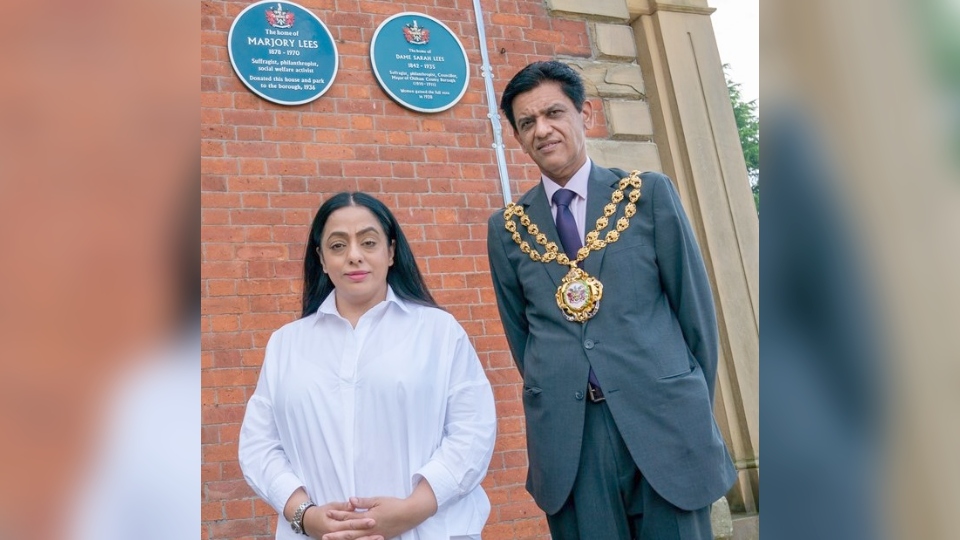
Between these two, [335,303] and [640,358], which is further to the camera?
[335,303]

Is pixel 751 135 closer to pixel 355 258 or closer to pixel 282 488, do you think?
pixel 355 258

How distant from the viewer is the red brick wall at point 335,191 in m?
3.49

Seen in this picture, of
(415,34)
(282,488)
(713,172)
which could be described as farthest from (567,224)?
(713,172)

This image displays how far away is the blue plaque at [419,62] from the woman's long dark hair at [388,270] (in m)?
1.82

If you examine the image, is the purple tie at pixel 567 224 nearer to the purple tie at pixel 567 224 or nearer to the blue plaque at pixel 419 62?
the purple tie at pixel 567 224

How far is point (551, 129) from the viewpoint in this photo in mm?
2256

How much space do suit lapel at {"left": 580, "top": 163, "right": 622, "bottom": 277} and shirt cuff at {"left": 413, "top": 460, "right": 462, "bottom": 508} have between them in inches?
25.4

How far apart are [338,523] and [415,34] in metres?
2.85

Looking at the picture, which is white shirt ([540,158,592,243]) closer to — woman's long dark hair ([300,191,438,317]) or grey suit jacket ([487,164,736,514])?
grey suit jacket ([487,164,736,514])

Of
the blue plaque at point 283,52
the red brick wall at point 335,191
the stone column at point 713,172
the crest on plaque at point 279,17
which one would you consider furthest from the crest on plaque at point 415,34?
the stone column at point 713,172

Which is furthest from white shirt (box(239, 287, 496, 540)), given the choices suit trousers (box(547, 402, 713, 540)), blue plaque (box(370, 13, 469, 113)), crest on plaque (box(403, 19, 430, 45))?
crest on plaque (box(403, 19, 430, 45))

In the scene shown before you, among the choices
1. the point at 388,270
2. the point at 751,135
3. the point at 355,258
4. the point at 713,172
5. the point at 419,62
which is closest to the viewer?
the point at 751,135

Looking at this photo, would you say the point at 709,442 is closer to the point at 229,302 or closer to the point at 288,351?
the point at 288,351
